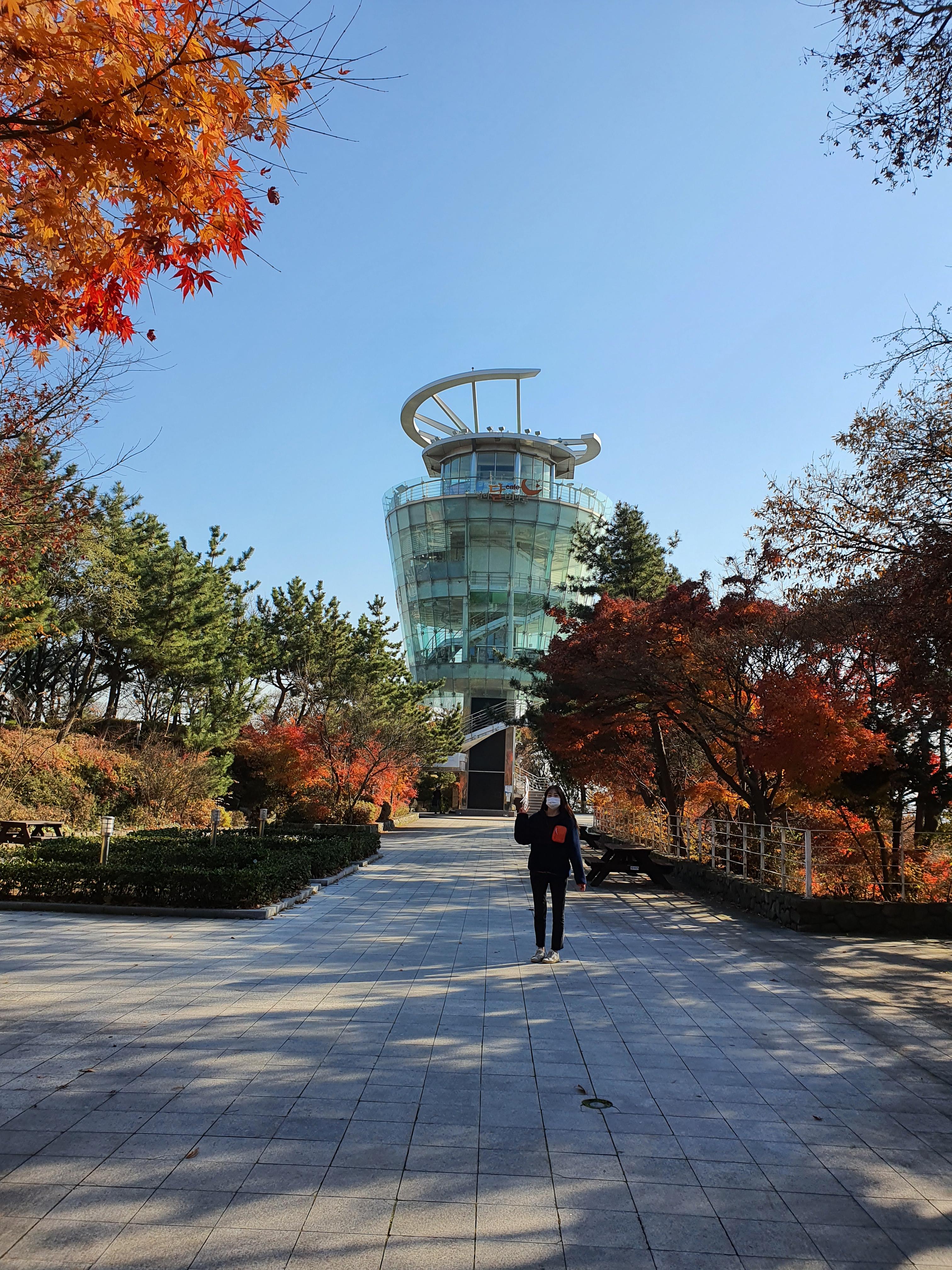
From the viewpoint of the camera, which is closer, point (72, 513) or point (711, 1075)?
point (711, 1075)

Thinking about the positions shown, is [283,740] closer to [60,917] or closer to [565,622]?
[565,622]

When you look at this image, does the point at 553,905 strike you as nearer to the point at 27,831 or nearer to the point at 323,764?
the point at 27,831

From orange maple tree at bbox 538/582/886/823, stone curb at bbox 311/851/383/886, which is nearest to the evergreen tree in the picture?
orange maple tree at bbox 538/582/886/823

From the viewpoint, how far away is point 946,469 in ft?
25.2

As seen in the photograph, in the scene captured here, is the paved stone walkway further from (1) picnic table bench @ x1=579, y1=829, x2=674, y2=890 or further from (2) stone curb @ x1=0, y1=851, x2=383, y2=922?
(1) picnic table bench @ x1=579, y1=829, x2=674, y2=890

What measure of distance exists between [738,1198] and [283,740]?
2699cm

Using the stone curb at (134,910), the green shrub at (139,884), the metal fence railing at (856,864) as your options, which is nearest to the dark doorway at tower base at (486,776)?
the metal fence railing at (856,864)

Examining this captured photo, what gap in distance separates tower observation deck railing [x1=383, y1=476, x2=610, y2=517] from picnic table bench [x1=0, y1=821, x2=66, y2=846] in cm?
4404

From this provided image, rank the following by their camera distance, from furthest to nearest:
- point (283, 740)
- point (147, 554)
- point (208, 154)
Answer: point (283, 740) → point (147, 554) → point (208, 154)

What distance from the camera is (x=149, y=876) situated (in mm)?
11320

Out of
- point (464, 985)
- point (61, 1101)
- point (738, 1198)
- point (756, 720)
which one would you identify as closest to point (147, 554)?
point (756, 720)

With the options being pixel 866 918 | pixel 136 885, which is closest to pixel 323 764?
pixel 136 885

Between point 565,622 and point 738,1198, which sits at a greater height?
point 565,622

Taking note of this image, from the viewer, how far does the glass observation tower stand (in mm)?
59000
